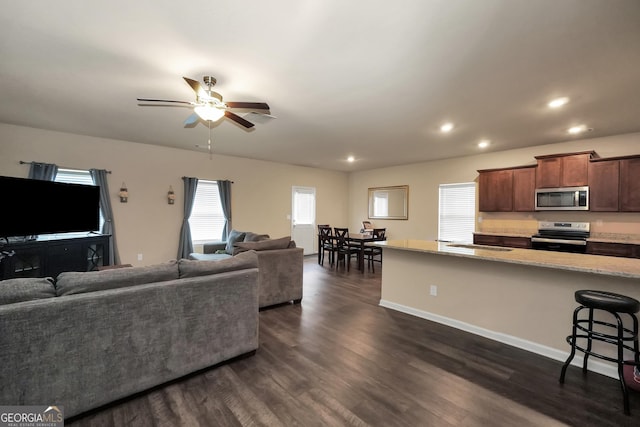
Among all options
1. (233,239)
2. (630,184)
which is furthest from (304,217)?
(630,184)

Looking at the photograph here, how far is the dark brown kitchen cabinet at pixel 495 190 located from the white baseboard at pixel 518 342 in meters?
3.42

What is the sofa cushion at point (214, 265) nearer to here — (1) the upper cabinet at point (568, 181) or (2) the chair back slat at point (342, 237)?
(2) the chair back slat at point (342, 237)

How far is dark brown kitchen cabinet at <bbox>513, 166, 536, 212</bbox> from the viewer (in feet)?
17.1

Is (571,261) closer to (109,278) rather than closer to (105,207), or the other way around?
(109,278)

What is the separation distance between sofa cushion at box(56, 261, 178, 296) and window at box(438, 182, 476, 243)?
6.30 metres

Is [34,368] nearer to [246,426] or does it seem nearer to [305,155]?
[246,426]

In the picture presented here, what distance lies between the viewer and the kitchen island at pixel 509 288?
92.3 inches

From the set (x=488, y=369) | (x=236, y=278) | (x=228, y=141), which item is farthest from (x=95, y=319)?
(x=228, y=141)

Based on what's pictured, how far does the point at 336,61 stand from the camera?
247 centimetres

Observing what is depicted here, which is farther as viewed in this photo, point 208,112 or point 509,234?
point 509,234

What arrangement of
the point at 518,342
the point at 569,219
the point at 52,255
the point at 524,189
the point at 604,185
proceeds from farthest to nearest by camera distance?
the point at 524,189, the point at 569,219, the point at 604,185, the point at 52,255, the point at 518,342

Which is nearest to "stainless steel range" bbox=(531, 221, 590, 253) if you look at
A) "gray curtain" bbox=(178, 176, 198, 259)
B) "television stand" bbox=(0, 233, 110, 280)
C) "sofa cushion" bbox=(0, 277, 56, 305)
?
"sofa cushion" bbox=(0, 277, 56, 305)

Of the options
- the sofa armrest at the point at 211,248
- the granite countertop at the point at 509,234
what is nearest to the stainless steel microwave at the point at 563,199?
the granite countertop at the point at 509,234

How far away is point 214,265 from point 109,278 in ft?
2.40
